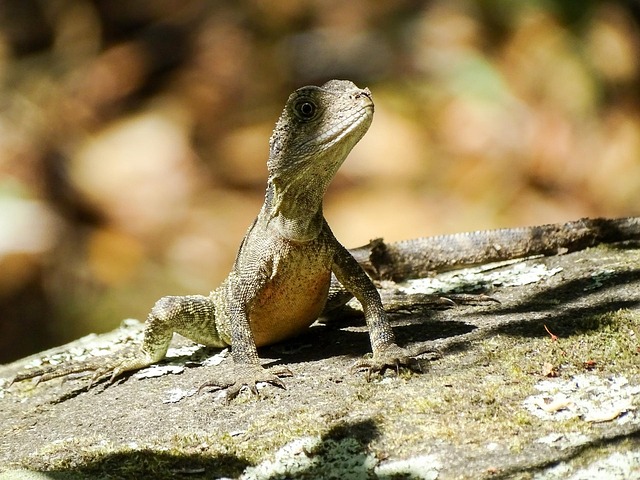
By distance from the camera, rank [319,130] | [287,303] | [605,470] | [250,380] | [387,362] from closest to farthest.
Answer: [605,470], [387,362], [250,380], [319,130], [287,303]

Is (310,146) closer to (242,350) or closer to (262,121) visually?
(242,350)

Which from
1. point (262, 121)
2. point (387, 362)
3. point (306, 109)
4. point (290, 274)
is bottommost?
point (387, 362)

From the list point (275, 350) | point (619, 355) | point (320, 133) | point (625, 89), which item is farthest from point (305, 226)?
point (625, 89)

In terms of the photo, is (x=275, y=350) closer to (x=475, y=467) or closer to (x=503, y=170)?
(x=475, y=467)

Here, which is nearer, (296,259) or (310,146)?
(310,146)

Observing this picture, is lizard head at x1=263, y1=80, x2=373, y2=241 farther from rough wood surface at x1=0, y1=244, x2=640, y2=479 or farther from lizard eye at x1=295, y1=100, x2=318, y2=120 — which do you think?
rough wood surface at x1=0, y1=244, x2=640, y2=479

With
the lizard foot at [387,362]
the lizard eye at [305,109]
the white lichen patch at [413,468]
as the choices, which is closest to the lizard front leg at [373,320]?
the lizard foot at [387,362]

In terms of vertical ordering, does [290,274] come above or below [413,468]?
above

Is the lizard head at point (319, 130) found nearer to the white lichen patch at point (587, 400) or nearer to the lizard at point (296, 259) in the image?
the lizard at point (296, 259)

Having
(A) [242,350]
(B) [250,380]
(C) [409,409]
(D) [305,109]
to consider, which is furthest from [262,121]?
(C) [409,409]
